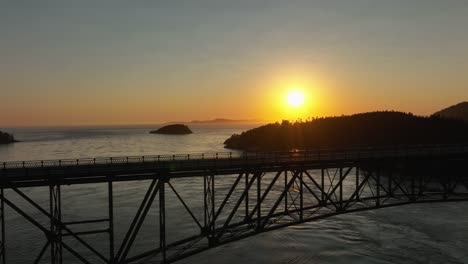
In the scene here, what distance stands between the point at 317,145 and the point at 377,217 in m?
118

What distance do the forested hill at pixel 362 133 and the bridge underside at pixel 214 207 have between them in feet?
195

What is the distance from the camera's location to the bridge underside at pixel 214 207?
26.9m

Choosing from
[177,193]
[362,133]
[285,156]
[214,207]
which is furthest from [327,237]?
[362,133]

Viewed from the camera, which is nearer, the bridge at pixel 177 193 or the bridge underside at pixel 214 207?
the bridge at pixel 177 193

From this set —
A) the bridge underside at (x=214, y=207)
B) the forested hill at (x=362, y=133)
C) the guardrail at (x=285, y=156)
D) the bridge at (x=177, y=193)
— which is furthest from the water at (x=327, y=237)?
the forested hill at (x=362, y=133)

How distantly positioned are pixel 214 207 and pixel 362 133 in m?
144

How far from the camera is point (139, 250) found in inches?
1623

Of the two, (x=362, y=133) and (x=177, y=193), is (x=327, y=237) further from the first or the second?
(x=362, y=133)

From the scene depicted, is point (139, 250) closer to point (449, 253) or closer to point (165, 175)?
point (165, 175)

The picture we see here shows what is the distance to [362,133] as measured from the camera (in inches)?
6698

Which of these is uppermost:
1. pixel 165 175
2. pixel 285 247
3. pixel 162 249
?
pixel 165 175

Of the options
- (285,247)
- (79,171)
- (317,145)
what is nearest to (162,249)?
(79,171)

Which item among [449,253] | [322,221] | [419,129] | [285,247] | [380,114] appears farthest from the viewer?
[380,114]

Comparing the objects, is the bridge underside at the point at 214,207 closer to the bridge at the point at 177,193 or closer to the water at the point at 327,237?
the bridge at the point at 177,193
